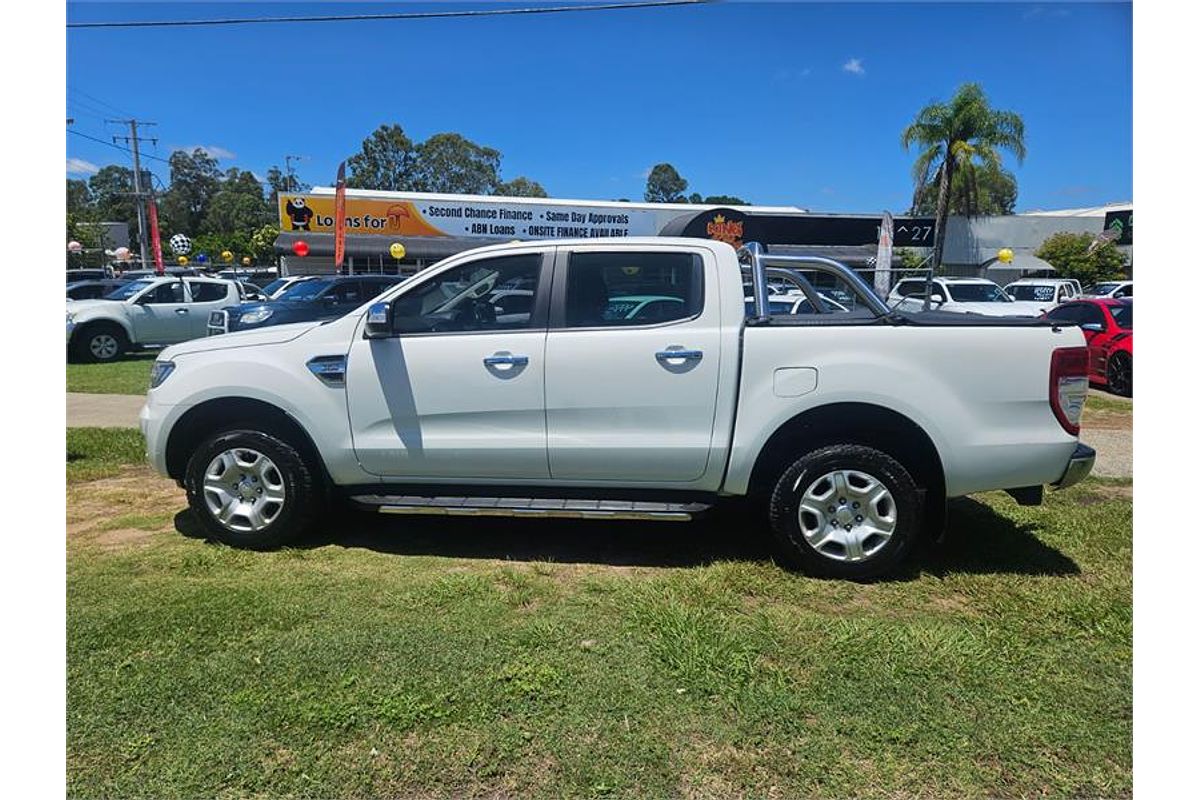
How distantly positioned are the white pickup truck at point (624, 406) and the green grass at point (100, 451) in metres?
2.42

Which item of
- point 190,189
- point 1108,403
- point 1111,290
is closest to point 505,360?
point 1108,403

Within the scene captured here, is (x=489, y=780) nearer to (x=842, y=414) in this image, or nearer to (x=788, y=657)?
(x=788, y=657)

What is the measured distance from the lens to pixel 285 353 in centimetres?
446

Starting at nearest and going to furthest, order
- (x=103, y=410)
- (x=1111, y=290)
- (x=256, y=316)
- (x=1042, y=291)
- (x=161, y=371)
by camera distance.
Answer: (x=161, y=371)
(x=103, y=410)
(x=256, y=316)
(x=1042, y=291)
(x=1111, y=290)

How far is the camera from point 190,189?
3787 inches

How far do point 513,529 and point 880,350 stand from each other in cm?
253

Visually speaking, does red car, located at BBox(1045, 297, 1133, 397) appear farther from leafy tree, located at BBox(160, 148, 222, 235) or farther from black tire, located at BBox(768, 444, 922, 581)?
leafy tree, located at BBox(160, 148, 222, 235)

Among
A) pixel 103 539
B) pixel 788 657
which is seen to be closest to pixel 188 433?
pixel 103 539

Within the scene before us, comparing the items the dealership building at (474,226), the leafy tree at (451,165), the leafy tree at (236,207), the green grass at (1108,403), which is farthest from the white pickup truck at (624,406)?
the leafy tree at (236,207)

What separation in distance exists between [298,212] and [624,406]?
29.1 meters

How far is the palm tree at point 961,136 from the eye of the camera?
31.6 m

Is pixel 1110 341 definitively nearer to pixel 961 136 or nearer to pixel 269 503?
pixel 269 503

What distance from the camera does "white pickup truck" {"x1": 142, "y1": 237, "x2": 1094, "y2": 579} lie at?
12.9ft

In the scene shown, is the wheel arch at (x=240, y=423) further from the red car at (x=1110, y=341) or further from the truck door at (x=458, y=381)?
the red car at (x=1110, y=341)
